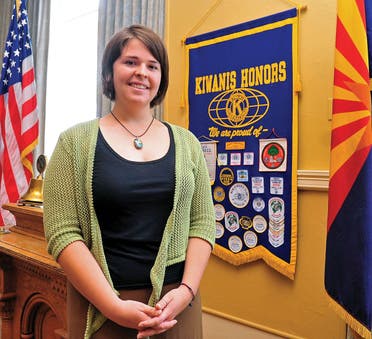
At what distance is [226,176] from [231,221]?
234 mm

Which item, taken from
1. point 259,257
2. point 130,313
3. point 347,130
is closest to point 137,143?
point 130,313

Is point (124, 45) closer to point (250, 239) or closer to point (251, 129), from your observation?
point (251, 129)

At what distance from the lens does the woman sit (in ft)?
3.11

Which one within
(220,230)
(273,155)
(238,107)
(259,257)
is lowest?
(259,257)

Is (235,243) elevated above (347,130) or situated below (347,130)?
below

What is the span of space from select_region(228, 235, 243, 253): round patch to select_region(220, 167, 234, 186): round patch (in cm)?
28

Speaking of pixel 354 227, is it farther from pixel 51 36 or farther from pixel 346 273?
pixel 51 36

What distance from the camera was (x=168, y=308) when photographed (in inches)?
38.1

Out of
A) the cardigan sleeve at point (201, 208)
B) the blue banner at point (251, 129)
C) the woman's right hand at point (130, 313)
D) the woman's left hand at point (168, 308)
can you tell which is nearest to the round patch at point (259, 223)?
the blue banner at point (251, 129)

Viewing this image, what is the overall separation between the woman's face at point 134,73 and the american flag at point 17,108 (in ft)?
6.97

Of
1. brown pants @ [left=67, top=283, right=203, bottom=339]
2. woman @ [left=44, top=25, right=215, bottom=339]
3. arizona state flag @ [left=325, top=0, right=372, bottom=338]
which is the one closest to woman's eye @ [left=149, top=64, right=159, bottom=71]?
woman @ [left=44, top=25, right=215, bottom=339]

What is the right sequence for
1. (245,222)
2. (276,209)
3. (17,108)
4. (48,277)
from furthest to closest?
Answer: (17,108), (245,222), (276,209), (48,277)

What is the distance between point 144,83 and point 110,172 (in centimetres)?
24

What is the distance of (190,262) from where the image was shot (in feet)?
3.47
